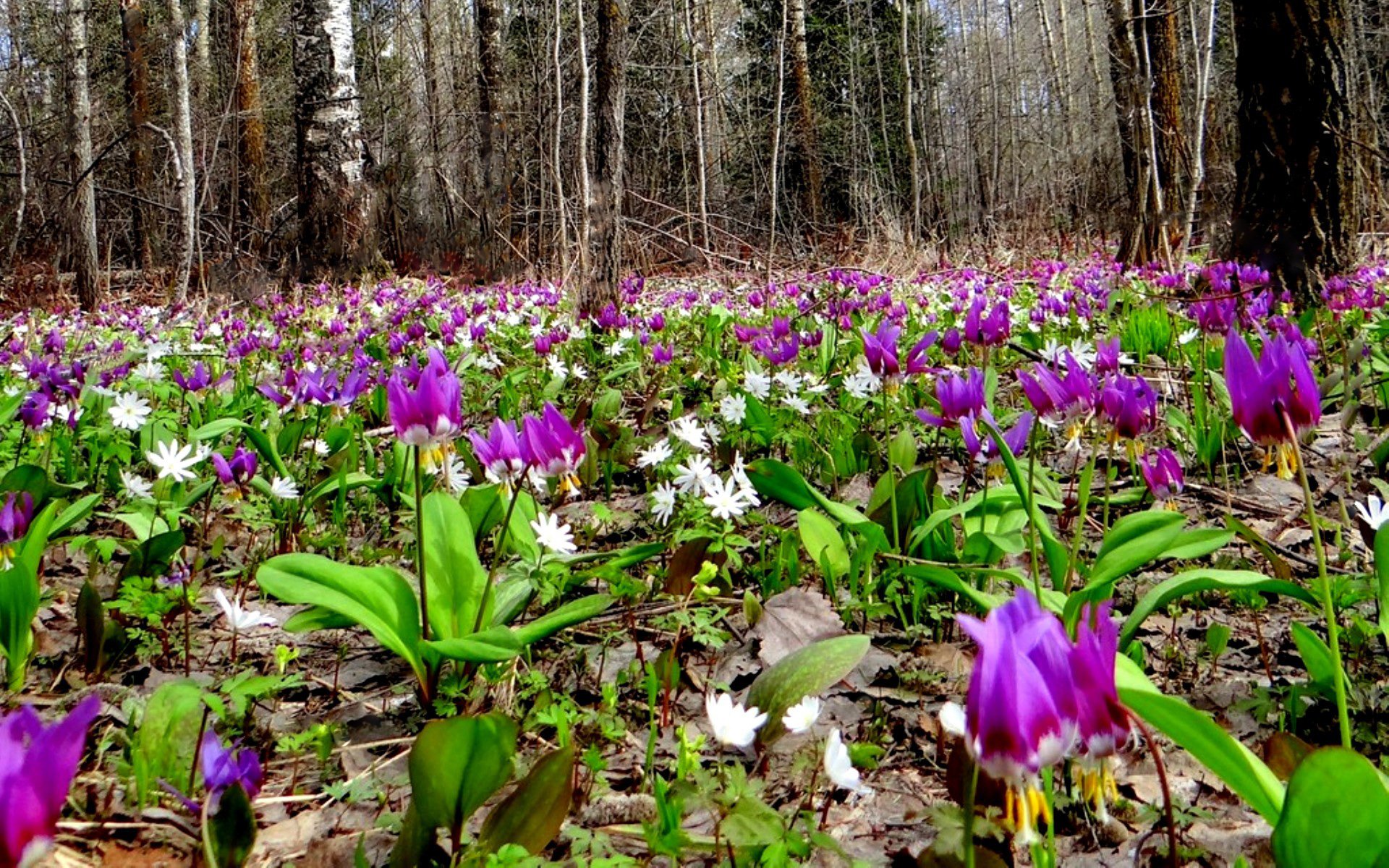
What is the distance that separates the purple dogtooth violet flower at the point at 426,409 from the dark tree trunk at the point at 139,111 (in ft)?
39.6

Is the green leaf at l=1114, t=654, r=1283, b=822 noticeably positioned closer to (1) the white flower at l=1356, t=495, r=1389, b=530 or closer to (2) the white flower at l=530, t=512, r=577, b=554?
(1) the white flower at l=1356, t=495, r=1389, b=530

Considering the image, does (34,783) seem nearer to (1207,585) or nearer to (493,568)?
(493,568)

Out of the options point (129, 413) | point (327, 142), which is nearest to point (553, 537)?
point (129, 413)

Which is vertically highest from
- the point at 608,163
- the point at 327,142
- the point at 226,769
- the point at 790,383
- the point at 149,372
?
the point at 327,142

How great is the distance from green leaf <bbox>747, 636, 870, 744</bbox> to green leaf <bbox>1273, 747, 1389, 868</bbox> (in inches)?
24.0

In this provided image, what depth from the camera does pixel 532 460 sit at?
1559mm

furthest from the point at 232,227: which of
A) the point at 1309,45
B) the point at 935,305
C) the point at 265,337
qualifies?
the point at 1309,45

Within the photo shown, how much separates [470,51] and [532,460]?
52.1 feet

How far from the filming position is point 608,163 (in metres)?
5.93

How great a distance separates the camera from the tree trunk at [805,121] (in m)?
16.6

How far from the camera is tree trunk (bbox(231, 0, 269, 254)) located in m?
12.6

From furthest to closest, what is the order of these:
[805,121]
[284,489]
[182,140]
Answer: [805,121], [182,140], [284,489]

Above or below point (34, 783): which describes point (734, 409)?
above

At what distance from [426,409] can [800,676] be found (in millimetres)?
734
